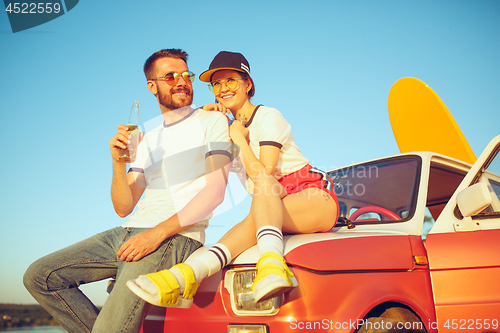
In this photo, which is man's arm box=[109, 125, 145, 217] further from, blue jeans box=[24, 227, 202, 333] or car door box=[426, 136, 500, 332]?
car door box=[426, 136, 500, 332]

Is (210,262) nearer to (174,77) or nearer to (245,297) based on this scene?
(245,297)

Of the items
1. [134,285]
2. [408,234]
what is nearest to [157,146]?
[134,285]

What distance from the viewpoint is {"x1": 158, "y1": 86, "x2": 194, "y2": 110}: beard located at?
9.76ft

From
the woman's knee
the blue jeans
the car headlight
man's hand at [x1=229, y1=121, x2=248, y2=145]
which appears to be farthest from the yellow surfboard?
the woman's knee

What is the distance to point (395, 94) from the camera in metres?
5.83

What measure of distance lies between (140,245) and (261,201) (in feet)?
2.65

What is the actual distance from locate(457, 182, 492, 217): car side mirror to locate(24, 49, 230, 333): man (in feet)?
5.45

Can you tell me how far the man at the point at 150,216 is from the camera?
2164mm

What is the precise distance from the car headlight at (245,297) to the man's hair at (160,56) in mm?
1991

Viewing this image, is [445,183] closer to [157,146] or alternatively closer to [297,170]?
[297,170]

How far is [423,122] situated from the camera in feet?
17.0

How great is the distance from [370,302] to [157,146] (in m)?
1.96

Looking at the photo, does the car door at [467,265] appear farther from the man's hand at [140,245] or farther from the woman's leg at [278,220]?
the man's hand at [140,245]

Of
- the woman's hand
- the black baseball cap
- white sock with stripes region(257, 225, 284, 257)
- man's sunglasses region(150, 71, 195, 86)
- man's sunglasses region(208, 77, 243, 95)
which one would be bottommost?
white sock with stripes region(257, 225, 284, 257)
